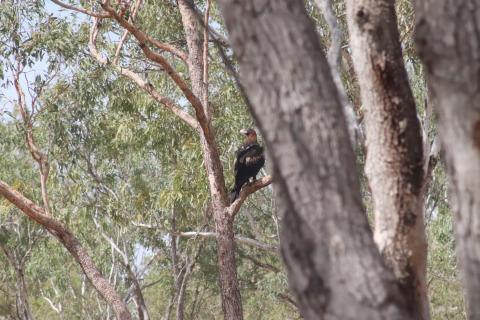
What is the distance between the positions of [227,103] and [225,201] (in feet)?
16.0

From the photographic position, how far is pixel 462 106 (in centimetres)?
152

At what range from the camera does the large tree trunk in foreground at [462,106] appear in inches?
59.7

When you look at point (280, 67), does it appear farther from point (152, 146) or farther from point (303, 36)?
point (152, 146)

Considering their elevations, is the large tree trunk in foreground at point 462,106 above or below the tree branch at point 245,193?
below

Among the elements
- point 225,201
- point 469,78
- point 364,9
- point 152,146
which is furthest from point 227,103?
point 469,78

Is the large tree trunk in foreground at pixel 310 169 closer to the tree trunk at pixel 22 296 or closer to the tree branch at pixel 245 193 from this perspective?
the tree branch at pixel 245 193

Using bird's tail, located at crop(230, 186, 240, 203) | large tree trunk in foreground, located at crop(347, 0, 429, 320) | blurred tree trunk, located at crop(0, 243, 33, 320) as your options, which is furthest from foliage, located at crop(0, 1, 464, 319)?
large tree trunk in foreground, located at crop(347, 0, 429, 320)

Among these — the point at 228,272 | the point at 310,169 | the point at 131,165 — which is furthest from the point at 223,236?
the point at 131,165

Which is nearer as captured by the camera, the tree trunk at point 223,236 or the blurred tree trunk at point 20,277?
the tree trunk at point 223,236

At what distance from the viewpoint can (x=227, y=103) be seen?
11180 millimetres

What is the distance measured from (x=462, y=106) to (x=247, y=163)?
19.1 ft

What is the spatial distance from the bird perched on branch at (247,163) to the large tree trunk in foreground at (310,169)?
5187 millimetres

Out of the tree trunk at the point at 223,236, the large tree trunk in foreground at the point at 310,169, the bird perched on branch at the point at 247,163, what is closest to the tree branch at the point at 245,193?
the tree trunk at the point at 223,236

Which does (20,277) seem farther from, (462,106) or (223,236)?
(462,106)
